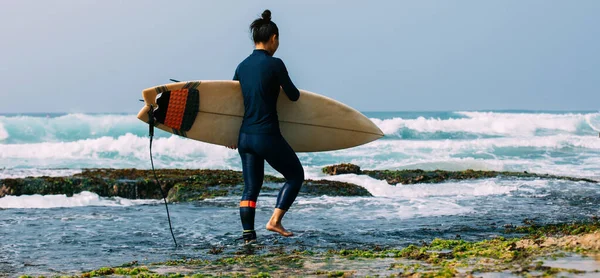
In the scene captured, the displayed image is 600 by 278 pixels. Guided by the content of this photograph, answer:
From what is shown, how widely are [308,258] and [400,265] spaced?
35.8 inches

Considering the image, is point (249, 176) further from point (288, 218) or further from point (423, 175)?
point (423, 175)

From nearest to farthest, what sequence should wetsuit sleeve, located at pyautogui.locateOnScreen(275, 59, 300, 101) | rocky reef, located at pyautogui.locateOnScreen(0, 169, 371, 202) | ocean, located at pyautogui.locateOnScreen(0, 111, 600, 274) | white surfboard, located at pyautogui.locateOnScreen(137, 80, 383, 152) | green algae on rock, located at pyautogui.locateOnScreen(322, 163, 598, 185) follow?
wetsuit sleeve, located at pyautogui.locateOnScreen(275, 59, 300, 101)
ocean, located at pyautogui.locateOnScreen(0, 111, 600, 274)
white surfboard, located at pyautogui.locateOnScreen(137, 80, 383, 152)
rocky reef, located at pyautogui.locateOnScreen(0, 169, 371, 202)
green algae on rock, located at pyautogui.locateOnScreen(322, 163, 598, 185)

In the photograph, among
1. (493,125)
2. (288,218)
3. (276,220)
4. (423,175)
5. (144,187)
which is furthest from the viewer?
(493,125)

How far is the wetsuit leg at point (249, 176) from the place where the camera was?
20.0 feet

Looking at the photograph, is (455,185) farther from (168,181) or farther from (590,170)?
(590,170)

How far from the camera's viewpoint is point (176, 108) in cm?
678

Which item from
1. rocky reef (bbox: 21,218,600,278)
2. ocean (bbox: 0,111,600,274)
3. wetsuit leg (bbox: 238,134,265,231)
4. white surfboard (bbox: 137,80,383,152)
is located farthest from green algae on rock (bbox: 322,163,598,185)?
rocky reef (bbox: 21,218,600,278)

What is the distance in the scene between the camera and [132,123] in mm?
41844

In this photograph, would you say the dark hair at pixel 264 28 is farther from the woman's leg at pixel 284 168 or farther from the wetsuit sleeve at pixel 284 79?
the woman's leg at pixel 284 168

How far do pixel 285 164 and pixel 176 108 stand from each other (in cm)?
141

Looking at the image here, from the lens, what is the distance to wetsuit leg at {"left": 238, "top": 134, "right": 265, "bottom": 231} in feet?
20.0

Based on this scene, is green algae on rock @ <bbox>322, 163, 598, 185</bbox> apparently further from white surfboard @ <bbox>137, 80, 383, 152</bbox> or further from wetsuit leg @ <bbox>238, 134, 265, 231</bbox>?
wetsuit leg @ <bbox>238, 134, 265, 231</bbox>

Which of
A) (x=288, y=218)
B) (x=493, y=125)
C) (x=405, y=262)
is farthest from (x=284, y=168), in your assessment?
(x=493, y=125)

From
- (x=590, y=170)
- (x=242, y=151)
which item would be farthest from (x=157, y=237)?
(x=590, y=170)
